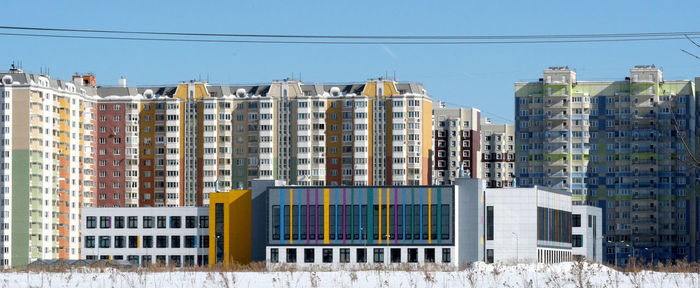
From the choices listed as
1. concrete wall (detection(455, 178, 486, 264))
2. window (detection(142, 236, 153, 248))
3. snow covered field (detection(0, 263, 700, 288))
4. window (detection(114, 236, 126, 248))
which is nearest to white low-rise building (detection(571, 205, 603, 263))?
concrete wall (detection(455, 178, 486, 264))

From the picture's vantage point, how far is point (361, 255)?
14638 cm

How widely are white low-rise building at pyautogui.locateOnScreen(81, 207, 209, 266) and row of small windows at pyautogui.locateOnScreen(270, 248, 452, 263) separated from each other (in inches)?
629

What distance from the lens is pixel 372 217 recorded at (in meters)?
146

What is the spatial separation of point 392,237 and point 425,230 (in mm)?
3900

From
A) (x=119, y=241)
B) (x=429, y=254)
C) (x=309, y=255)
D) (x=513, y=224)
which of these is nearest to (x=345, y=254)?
(x=309, y=255)

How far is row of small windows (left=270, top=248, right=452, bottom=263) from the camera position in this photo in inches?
5704

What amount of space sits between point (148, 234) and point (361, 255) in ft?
101

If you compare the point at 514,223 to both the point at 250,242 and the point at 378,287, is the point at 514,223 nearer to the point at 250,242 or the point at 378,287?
the point at 250,242

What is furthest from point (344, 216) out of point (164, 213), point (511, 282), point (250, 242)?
point (511, 282)

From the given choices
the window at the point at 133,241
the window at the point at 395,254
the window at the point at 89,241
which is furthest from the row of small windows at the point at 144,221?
the window at the point at 395,254

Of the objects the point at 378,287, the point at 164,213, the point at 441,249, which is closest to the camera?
the point at 378,287

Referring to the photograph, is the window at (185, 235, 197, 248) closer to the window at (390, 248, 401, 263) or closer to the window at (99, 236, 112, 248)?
the window at (99, 236, 112, 248)

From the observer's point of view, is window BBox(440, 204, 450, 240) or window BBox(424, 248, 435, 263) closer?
window BBox(424, 248, 435, 263)

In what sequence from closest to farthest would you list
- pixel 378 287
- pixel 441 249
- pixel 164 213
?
pixel 378 287, pixel 441 249, pixel 164 213
